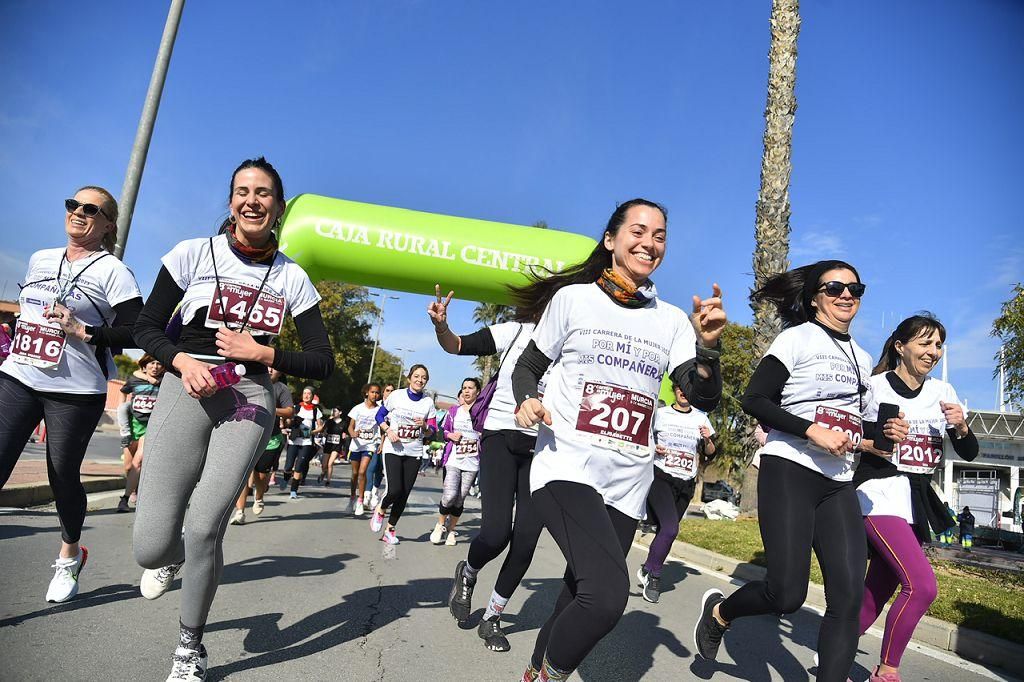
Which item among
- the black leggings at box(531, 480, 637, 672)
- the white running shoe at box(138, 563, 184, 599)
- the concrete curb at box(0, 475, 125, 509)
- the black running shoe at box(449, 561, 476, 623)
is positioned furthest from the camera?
the concrete curb at box(0, 475, 125, 509)

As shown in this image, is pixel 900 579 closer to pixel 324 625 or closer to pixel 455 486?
pixel 324 625

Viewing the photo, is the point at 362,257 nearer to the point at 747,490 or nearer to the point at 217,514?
the point at 217,514

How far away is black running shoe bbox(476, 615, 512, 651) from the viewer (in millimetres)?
4359

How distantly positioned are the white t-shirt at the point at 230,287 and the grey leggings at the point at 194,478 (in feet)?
0.96

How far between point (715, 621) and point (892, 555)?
1.08 meters

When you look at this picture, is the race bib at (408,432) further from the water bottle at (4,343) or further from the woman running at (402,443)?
the water bottle at (4,343)

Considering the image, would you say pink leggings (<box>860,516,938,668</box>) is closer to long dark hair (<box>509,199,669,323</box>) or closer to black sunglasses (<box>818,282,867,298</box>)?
black sunglasses (<box>818,282,867,298</box>)

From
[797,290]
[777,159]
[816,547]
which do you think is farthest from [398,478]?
[777,159]

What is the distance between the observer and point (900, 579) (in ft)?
13.8

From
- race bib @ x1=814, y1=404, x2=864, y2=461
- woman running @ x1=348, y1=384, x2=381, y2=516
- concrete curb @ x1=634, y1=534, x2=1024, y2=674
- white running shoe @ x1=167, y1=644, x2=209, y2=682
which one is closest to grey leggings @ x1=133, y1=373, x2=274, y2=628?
white running shoe @ x1=167, y1=644, x2=209, y2=682

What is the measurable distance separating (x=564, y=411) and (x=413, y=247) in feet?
27.3

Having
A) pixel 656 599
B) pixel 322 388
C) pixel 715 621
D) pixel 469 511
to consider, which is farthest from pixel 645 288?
pixel 322 388

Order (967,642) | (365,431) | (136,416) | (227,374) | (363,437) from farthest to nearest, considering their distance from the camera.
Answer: (365,431)
(363,437)
(136,416)
(967,642)
(227,374)

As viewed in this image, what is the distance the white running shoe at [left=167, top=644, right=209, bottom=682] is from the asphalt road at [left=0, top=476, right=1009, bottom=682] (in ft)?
0.70
